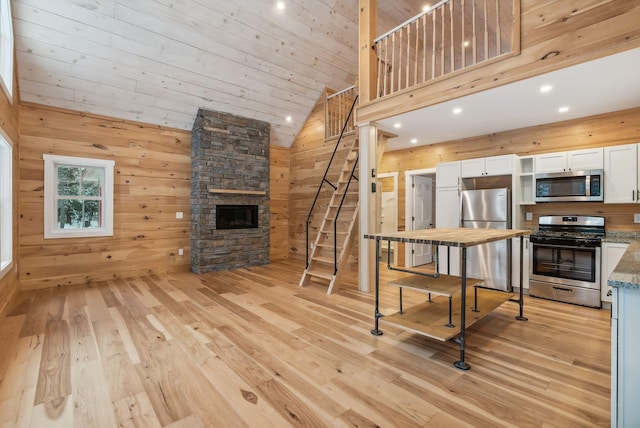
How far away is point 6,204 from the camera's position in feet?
12.1

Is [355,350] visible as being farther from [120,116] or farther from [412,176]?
[120,116]

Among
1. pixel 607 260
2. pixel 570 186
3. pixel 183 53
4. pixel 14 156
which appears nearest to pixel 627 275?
pixel 607 260

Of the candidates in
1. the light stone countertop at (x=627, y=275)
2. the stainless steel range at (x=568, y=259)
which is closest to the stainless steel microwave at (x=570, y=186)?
the stainless steel range at (x=568, y=259)

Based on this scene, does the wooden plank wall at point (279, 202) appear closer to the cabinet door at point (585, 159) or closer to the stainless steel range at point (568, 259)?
the stainless steel range at point (568, 259)

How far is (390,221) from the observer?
7.19 meters

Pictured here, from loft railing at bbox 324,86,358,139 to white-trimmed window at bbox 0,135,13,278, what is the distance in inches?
192

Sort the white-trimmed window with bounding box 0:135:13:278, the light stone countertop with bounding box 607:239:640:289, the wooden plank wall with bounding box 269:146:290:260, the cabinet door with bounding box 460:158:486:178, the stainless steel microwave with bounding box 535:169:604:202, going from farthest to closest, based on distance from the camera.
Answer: the wooden plank wall with bounding box 269:146:290:260
the cabinet door with bounding box 460:158:486:178
the stainless steel microwave with bounding box 535:169:604:202
the white-trimmed window with bounding box 0:135:13:278
the light stone countertop with bounding box 607:239:640:289

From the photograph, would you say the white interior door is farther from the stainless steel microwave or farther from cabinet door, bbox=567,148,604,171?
cabinet door, bbox=567,148,604,171

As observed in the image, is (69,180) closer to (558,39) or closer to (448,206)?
(448,206)

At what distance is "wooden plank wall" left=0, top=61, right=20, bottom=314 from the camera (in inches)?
131

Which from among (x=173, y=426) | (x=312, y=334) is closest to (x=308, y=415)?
(x=173, y=426)

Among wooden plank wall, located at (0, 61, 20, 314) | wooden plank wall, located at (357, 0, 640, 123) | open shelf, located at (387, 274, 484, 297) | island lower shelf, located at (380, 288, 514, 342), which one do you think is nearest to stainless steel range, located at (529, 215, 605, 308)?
island lower shelf, located at (380, 288, 514, 342)

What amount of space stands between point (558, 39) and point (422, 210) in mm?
3980

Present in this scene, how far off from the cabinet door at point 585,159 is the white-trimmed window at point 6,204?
266 inches
